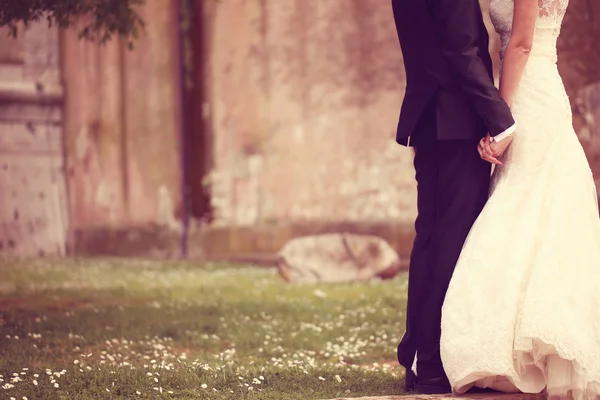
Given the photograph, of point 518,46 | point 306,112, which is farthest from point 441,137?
point 306,112

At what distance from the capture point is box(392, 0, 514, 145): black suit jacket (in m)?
4.29

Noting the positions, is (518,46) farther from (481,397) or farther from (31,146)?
(31,146)

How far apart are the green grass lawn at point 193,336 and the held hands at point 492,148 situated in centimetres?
124

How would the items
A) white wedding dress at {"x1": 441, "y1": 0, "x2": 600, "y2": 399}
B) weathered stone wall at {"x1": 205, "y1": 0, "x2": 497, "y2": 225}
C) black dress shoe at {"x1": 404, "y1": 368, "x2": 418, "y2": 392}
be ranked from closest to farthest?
white wedding dress at {"x1": 441, "y1": 0, "x2": 600, "y2": 399}, black dress shoe at {"x1": 404, "y1": 368, "x2": 418, "y2": 392}, weathered stone wall at {"x1": 205, "y1": 0, "x2": 497, "y2": 225}

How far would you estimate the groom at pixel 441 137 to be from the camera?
430 centimetres

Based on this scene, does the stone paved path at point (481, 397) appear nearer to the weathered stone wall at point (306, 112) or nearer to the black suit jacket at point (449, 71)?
the black suit jacket at point (449, 71)

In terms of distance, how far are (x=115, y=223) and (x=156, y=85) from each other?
2.19 m

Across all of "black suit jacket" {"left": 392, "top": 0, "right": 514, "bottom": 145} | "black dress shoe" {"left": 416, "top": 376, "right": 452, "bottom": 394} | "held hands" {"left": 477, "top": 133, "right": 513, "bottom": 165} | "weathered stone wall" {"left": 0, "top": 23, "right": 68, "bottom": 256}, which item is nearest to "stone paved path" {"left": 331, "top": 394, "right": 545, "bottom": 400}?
"black dress shoe" {"left": 416, "top": 376, "right": 452, "bottom": 394}

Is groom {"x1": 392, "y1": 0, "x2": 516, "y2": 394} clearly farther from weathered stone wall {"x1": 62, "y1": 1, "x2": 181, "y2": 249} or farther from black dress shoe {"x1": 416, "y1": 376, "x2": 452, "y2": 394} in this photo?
weathered stone wall {"x1": 62, "y1": 1, "x2": 181, "y2": 249}

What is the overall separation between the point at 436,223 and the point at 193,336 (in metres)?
2.70

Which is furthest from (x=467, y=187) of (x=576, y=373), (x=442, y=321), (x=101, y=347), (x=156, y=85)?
(x=156, y=85)

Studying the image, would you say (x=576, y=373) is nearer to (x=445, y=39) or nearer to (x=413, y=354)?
(x=413, y=354)

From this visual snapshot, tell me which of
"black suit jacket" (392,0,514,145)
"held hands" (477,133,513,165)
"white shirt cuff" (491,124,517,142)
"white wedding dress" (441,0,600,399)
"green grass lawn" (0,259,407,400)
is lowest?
"green grass lawn" (0,259,407,400)

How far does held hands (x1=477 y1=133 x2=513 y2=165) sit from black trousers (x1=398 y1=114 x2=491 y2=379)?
9 centimetres
